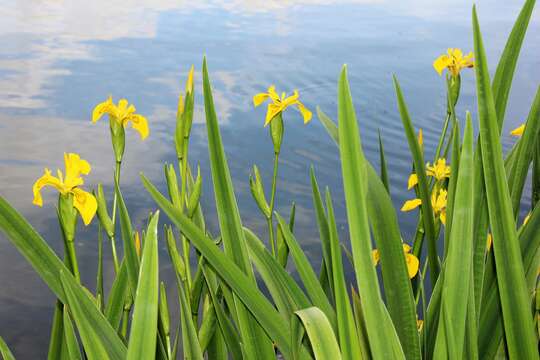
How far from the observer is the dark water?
9.23 feet

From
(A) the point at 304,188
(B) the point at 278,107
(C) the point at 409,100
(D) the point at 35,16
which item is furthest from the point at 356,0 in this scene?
(B) the point at 278,107

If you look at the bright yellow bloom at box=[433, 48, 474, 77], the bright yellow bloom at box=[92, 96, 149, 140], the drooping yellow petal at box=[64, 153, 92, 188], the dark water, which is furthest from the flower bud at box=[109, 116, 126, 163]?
the dark water

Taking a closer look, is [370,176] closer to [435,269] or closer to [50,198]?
[435,269]

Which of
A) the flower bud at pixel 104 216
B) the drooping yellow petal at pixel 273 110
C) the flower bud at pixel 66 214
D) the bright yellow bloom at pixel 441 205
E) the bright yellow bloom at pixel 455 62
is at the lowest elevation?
the bright yellow bloom at pixel 441 205

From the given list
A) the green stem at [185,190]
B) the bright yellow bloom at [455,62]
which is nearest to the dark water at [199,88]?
the green stem at [185,190]

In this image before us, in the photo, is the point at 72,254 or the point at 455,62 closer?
the point at 72,254

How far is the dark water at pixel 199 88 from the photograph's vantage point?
281 cm

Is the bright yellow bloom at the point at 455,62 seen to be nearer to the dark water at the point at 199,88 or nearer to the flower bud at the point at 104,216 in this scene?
Answer: the flower bud at the point at 104,216

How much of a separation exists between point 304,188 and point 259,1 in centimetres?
664

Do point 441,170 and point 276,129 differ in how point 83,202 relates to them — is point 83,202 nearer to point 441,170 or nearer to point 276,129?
point 276,129

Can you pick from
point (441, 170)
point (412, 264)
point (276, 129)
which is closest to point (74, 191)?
point (276, 129)

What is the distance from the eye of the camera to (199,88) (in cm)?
418

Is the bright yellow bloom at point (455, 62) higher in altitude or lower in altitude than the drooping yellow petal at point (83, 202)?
higher

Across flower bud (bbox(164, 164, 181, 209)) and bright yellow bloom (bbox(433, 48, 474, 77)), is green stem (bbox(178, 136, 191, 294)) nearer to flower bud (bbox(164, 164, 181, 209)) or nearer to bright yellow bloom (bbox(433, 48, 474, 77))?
flower bud (bbox(164, 164, 181, 209))
